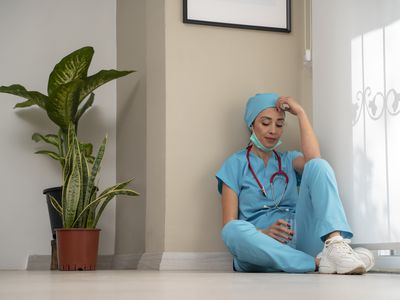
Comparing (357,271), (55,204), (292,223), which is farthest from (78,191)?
(357,271)

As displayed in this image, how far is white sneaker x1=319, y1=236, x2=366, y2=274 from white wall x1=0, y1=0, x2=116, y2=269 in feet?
6.30

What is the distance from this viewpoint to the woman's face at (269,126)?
11.6 ft

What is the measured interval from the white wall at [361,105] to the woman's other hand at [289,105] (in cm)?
21

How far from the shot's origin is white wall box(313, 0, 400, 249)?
3086 mm

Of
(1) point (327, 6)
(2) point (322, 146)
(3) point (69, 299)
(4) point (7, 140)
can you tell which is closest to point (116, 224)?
(4) point (7, 140)

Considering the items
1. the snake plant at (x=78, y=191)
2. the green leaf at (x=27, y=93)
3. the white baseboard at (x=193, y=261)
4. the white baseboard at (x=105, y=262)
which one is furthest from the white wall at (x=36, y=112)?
the white baseboard at (x=193, y=261)

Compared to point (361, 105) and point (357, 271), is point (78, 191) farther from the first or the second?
point (357, 271)

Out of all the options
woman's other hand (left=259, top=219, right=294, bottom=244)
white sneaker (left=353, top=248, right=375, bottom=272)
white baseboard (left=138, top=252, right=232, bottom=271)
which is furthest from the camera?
white baseboard (left=138, top=252, right=232, bottom=271)

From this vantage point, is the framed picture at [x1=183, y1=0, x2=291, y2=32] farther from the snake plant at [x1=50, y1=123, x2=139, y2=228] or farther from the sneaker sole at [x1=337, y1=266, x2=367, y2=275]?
the sneaker sole at [x1=337, y1=266, x2=367, y2=275]

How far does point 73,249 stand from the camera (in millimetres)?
3873

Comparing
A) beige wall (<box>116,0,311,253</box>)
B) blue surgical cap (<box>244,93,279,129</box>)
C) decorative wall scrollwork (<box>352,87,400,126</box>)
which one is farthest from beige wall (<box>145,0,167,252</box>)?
decorative wall scrollwork (<box>352,87,400,126</box>)

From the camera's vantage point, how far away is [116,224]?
15.2ft

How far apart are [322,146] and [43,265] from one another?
1779 mm

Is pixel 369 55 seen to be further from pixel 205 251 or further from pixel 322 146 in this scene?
pixel 205 251
